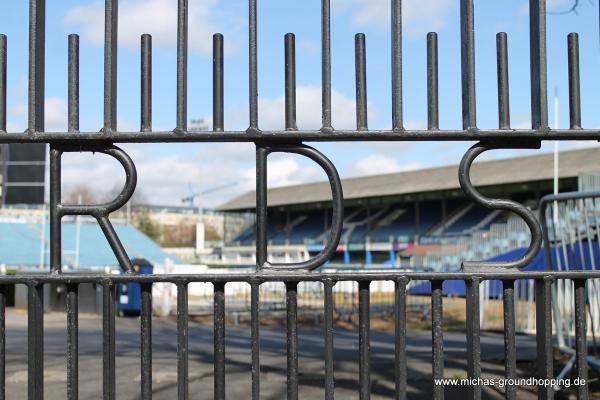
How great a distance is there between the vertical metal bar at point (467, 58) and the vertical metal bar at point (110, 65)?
56.0 inches

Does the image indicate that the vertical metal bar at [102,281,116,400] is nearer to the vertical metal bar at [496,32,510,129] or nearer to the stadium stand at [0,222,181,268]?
the vertical metal bar at [496,32,510,129]

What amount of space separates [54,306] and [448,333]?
12024 mm

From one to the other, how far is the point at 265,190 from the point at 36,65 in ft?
3.55

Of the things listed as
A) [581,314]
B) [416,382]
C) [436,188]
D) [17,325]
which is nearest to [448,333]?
[416,382]

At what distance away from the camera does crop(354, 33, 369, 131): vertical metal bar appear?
3.07m

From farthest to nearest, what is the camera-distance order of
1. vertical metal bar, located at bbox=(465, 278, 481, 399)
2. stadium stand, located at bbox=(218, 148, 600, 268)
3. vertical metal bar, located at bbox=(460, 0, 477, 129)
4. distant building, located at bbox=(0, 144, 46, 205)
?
stadium stand, located at bbox=(218, 148, 600, 268), distant building, located at bbox=(0, 144, 46, 205), vertical metal bar, located at bbox=(460, 0, 477, 129), vertical metal bar, located at bbox=(465, 278, 481, 399)

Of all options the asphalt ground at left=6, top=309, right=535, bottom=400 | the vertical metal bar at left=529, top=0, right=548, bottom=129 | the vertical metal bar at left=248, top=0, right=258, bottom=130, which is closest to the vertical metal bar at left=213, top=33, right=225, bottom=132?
the vertical metal bar at left=248, top=0, right=258, bottom=130

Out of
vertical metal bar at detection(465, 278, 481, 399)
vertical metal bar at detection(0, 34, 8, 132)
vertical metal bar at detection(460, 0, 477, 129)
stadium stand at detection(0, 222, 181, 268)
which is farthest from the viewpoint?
stadium stand at detection(0, 222, 181, 268)

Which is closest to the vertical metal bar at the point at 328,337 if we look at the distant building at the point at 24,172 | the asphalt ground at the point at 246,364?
the asphalt ground at the point at 246,364

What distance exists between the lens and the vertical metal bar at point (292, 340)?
300 cm

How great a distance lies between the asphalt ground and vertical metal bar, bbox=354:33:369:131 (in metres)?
4.14

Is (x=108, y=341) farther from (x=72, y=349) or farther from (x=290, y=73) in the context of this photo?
(x=290, y=73)

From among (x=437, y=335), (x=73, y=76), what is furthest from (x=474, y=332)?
(x=73, y=76)

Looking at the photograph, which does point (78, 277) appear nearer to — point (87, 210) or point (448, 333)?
point (87, 210)
